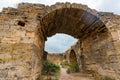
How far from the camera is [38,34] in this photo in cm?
422

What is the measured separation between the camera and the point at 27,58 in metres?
3.37

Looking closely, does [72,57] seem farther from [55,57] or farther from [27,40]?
[27,40]

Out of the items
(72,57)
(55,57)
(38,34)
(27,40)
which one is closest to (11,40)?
(27,40)

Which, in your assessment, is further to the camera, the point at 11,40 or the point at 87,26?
the point at 87,26

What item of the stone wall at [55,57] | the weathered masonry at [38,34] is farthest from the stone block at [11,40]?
the stone wall at [55,57]

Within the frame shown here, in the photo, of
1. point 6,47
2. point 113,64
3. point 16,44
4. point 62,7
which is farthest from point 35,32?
point 113,64

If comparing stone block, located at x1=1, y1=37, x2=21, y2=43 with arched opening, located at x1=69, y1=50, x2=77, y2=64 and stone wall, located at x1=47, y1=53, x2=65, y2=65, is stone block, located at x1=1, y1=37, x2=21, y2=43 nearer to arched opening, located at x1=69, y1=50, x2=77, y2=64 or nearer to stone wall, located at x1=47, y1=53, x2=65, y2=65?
arched opening, located at x1=69, y1=50, x2=77, y2=64

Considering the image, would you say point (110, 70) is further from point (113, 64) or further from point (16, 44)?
point (16, 44)

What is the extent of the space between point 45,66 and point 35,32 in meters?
3.83

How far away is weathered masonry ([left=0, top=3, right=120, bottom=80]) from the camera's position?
130 inches

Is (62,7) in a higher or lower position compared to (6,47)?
higher

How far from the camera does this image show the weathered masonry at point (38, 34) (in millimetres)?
3314

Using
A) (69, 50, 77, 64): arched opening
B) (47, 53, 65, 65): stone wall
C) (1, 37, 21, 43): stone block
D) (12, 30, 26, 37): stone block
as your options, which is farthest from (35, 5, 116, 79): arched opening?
(47, 53, 65, 65): stone wall

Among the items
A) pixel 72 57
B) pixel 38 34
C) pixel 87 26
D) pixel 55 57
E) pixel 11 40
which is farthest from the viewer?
pixel 55 57
